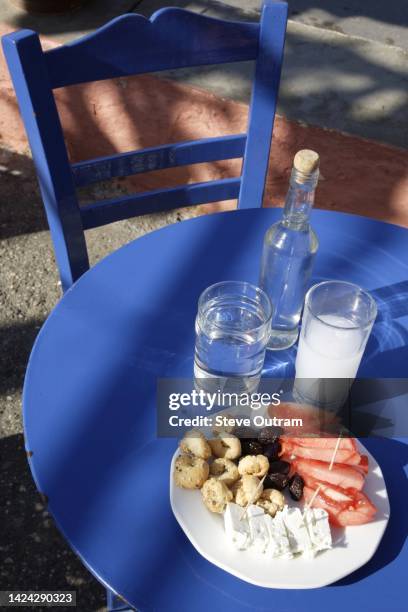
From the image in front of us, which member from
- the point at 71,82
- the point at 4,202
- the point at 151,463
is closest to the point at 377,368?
the point at 151,463

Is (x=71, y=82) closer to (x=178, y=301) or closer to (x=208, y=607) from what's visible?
(x=178, y=301)

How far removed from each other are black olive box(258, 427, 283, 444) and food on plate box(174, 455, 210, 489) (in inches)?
3.9

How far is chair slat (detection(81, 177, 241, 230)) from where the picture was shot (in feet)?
5.31

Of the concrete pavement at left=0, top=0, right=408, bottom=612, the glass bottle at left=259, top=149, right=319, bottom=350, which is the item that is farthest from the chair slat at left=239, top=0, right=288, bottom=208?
the concrete pavement at left=0, top=0, right=408, bottom=612

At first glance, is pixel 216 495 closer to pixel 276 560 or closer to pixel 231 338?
pixel 276 560

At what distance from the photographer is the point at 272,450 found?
100 centimetres

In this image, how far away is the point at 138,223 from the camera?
2773 mm

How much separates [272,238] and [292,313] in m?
0.16

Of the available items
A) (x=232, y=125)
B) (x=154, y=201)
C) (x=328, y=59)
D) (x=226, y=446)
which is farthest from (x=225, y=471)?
(x=328, y=59)

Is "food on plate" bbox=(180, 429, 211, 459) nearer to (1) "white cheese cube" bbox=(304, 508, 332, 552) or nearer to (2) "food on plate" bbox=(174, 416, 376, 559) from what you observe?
(2) "food on plate" bbox=(174, 416, 376, 559)

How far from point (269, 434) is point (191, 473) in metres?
0.14

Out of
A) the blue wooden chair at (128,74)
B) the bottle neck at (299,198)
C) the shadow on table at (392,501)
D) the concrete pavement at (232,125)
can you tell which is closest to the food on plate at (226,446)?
the shadow on table at (392,501)

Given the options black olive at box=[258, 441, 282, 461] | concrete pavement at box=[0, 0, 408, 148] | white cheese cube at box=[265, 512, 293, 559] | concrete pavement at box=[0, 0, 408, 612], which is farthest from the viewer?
concrete pavement at box=[0, 0, 408, 148]

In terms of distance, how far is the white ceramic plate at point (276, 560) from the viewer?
0.90 m
